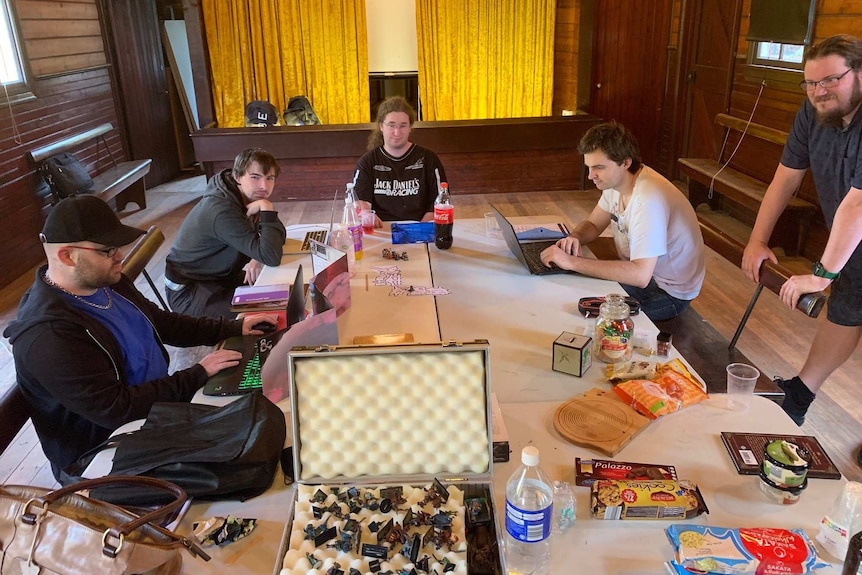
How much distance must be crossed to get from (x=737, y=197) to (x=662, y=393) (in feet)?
11.5

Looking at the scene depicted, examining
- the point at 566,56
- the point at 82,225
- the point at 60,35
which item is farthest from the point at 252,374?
the point at 566,56

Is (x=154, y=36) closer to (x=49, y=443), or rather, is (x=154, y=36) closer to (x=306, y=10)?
(x=306, y=10)

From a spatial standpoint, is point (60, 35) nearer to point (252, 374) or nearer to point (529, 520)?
point (252, 374)

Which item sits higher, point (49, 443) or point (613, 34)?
point (613, 34)

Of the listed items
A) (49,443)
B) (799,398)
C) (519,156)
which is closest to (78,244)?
(49,443)

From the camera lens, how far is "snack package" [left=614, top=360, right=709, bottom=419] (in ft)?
5.12

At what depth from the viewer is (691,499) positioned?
1.24m

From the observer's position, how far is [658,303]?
2.50 meters

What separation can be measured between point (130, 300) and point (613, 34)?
5.70 meters

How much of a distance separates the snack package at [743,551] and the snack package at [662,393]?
413 millimetres

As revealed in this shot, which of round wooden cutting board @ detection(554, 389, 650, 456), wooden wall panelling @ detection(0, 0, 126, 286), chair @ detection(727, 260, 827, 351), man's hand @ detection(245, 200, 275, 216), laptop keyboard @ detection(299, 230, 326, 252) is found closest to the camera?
round wooden cutting board @ detection(554, 389, 650, 456)

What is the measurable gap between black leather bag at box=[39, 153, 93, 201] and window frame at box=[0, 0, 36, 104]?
474mm

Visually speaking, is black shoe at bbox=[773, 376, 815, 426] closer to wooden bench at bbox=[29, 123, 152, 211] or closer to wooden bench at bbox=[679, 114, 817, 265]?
wooden bench at bbox=[679, 114, 817, 265]

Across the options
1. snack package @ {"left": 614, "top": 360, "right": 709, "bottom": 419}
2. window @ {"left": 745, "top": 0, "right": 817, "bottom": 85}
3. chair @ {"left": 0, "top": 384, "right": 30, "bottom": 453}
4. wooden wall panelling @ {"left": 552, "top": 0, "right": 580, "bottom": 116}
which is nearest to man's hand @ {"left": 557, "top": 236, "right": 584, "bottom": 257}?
snack package @ {"left": 614, "top": 360, "right": 709, "bottom": 419}
